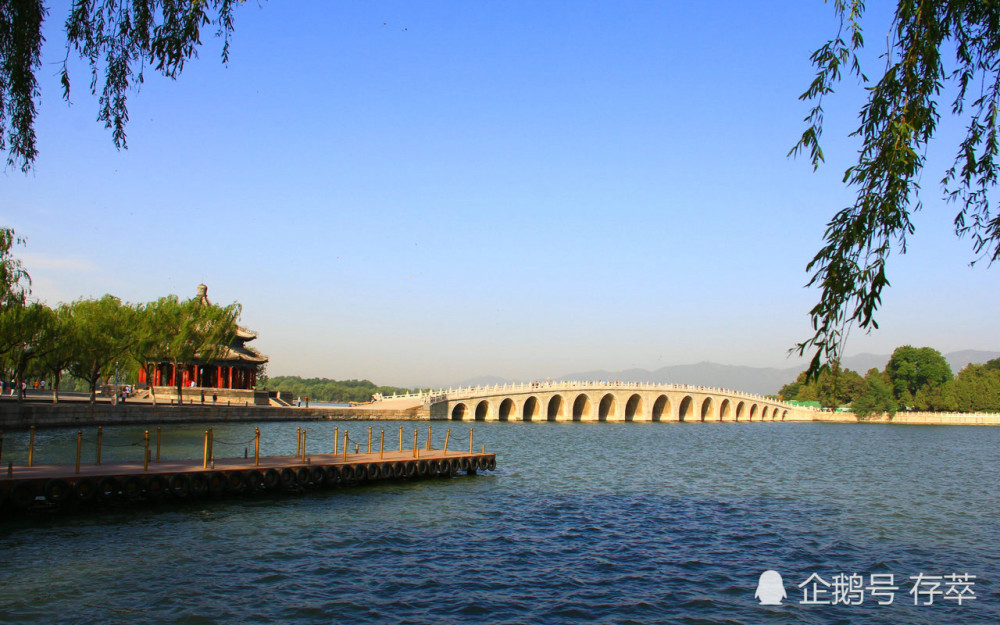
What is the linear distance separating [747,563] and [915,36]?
12.2 metres

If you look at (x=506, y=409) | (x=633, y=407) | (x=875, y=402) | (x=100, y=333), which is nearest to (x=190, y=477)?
(x=100, y=333)

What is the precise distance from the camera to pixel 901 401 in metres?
110

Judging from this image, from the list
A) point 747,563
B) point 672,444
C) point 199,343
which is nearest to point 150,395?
point 199,343

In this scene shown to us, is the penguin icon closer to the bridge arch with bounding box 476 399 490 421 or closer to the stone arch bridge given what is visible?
the stone arch bridge

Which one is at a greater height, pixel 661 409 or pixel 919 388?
pixel 919 388

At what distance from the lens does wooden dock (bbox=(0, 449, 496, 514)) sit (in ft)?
57.1

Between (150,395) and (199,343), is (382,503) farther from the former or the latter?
(150,395)

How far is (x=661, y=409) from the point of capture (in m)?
93.2

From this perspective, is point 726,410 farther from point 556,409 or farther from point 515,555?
point 515,555

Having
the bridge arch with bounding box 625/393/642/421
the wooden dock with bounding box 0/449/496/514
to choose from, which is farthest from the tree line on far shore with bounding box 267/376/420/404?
the wooden dock with bounding box 0/449/496/514

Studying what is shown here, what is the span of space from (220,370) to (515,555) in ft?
159

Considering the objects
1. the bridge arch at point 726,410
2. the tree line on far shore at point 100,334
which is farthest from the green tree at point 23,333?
the bridge arch at point 726,410

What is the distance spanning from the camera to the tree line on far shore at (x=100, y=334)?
34.7 m

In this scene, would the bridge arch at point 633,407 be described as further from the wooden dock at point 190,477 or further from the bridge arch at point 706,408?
the wooden dock at point 190,477
